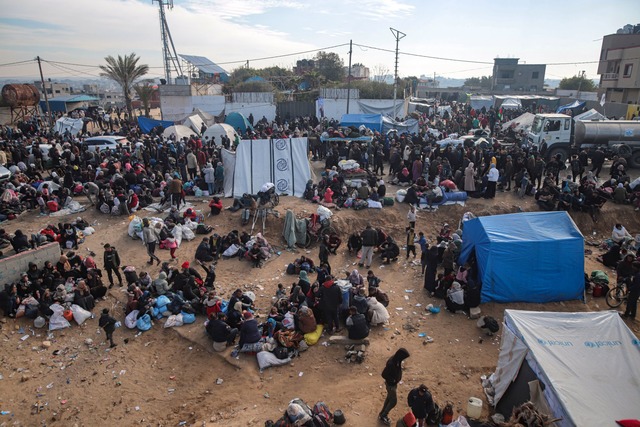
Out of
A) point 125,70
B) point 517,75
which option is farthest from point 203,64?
point 517,75

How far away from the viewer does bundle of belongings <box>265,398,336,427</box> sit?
5504 mm

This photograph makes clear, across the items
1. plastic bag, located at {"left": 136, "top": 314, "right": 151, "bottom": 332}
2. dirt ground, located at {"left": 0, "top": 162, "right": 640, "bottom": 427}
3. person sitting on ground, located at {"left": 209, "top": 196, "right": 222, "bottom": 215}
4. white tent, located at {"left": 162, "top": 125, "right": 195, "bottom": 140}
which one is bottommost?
dirt ground, located at {"left": 0, "top": 162, "right": 640, "bottom": 427}

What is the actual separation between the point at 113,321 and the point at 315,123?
21.8 m

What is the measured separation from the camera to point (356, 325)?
8102mm

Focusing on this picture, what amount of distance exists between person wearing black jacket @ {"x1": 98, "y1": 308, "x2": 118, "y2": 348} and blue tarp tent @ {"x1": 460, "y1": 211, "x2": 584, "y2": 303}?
8.26 metres

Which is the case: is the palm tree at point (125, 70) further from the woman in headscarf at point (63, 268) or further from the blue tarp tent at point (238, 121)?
the woman in headscarf at point (63, 268)

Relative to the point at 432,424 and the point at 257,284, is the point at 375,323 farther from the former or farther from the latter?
the point at 257,284

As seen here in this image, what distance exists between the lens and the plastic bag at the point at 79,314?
9.24 metres

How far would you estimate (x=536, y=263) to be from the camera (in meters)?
9.61

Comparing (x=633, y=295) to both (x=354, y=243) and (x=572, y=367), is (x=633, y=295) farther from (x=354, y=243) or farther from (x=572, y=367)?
(x=354, y=243)

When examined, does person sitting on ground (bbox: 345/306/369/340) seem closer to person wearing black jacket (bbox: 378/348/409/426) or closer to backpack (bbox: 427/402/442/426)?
person wearing black jacket (bbox: 378/348/409/426)

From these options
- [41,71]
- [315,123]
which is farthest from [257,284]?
[41,71]

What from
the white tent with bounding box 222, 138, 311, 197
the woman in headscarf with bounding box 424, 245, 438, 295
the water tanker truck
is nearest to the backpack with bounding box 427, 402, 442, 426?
the woman in headscarf with bounding box 424, 245, 438, 295

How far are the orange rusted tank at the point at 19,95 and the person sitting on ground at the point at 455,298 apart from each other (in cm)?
3273
